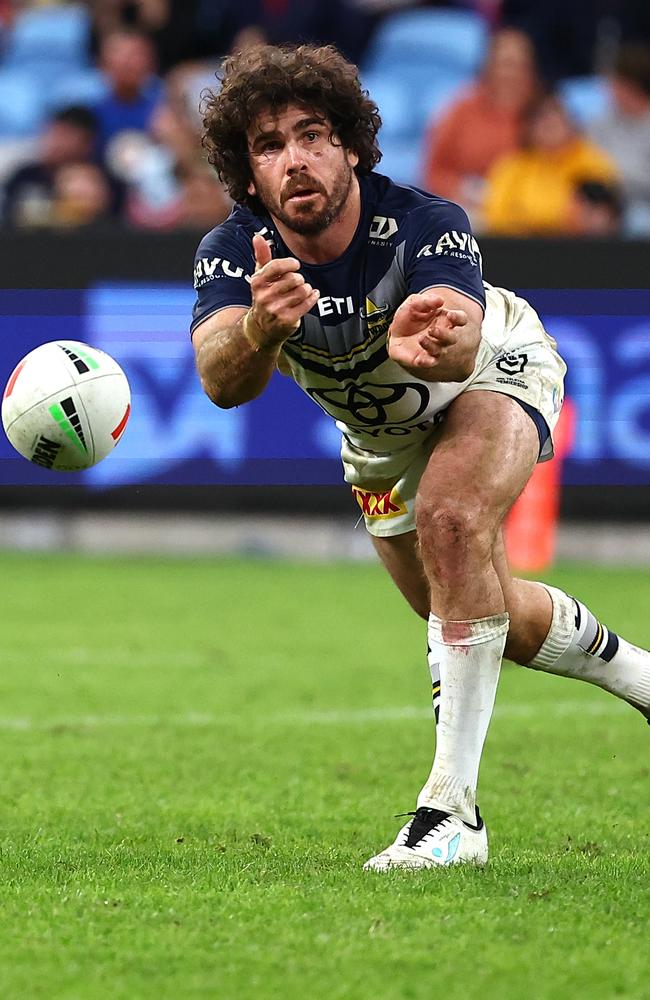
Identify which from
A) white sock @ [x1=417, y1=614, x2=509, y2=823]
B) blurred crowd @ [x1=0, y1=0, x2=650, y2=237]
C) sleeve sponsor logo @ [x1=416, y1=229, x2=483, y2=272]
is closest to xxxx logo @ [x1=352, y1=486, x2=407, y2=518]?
white sock @ [x1=417, y1=614, x2=509, y2=823]

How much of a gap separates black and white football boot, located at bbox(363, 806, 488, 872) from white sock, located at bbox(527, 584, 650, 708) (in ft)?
2.72

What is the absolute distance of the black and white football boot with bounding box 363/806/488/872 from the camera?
468 centimetres

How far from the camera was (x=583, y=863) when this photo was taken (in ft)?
15.8

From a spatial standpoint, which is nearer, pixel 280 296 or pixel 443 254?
pixel 280 296

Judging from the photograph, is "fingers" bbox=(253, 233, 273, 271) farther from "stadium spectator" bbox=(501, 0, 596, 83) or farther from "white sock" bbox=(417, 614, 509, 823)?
"stadium spectator" bbox=(501, 0, 596, 83)

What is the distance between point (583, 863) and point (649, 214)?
11581mm

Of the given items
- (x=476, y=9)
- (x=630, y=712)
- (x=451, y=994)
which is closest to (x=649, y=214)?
(x=476, y=9)

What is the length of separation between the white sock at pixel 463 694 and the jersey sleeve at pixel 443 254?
3.13 ft

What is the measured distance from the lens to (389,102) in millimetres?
17312

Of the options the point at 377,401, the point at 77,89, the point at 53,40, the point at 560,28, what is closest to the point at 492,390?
the point at 377,401

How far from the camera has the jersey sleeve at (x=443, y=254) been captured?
4.67 meters

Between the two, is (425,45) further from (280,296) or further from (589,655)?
(280,296)

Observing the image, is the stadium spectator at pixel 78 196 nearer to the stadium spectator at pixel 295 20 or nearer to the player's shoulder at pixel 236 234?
the stadium spectator at pixel 295 20

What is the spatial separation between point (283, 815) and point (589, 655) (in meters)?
1.14
